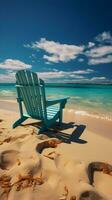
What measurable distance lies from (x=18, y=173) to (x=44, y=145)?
976 mm

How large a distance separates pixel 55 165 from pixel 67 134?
149 centimetres

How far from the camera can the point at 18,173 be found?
199cm

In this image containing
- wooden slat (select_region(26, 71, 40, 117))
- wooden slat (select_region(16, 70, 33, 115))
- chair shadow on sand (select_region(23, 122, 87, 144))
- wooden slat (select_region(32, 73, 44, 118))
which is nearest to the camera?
chair shadow on sand (select_region(23, 122, 87, 144))

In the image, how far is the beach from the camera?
1710mm

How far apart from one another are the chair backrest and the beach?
459 millimetres

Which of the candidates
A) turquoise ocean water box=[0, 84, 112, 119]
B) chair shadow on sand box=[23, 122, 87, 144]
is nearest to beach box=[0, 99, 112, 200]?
chair shadow on sand box=[23, 122, 87, 144]

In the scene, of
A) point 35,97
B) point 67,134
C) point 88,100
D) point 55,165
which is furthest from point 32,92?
point 88,100

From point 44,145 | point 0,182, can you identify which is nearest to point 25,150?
point 44,145

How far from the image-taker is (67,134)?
3.71 m

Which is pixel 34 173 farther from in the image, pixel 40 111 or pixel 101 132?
pixel 101 132

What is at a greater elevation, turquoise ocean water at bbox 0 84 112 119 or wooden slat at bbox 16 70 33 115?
wooden slat at bbox 16 70 33 115

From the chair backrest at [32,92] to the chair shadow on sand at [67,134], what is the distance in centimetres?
40

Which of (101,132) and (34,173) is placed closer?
(34,173)

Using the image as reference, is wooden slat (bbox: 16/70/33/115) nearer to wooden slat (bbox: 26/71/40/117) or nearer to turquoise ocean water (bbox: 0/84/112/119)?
wooden slat (bbox: 26/71/40/117)
